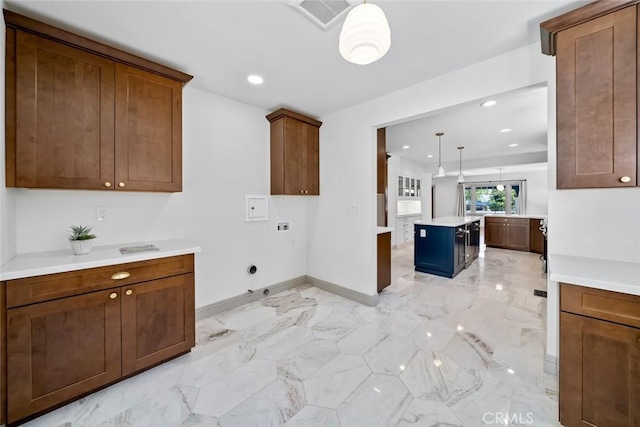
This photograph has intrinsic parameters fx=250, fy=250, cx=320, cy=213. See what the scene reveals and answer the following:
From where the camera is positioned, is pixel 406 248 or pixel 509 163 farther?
pixel 406 248

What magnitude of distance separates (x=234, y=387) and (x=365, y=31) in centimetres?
232

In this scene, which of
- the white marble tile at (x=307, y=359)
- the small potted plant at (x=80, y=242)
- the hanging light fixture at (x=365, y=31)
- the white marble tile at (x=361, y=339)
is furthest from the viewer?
the white marble tile at (x=361, y=339)

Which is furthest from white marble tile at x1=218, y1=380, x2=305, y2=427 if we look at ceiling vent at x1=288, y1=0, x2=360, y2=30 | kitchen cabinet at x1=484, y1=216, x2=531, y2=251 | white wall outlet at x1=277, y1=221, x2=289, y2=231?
kitchen cabinet at x1=484, y1=216, x2=531, y2=251

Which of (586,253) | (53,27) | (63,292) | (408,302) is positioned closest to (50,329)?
(63,292)

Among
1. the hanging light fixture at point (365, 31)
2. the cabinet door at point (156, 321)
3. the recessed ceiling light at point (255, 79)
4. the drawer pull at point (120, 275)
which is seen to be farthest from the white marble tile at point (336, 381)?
the recessed ceiling light at point (255, 79)

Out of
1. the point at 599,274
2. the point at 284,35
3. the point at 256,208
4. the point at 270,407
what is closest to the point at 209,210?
the point at 256,208

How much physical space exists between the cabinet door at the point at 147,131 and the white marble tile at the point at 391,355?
2.27m

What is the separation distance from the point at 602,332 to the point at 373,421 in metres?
1.29

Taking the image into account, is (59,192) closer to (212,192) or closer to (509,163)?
(212,192)

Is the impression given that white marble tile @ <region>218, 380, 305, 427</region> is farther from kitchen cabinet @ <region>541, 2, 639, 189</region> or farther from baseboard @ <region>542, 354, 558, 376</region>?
kitchen cabinet @ <region>541, 2, 639, 189</region>

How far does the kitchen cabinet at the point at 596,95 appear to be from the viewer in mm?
1432

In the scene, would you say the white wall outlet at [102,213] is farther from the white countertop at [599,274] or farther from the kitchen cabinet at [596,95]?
the kitchen cabinet at [596,95]

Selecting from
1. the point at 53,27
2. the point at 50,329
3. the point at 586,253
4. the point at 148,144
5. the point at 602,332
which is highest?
the point at 53,27

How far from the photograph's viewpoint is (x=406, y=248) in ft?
23.2
